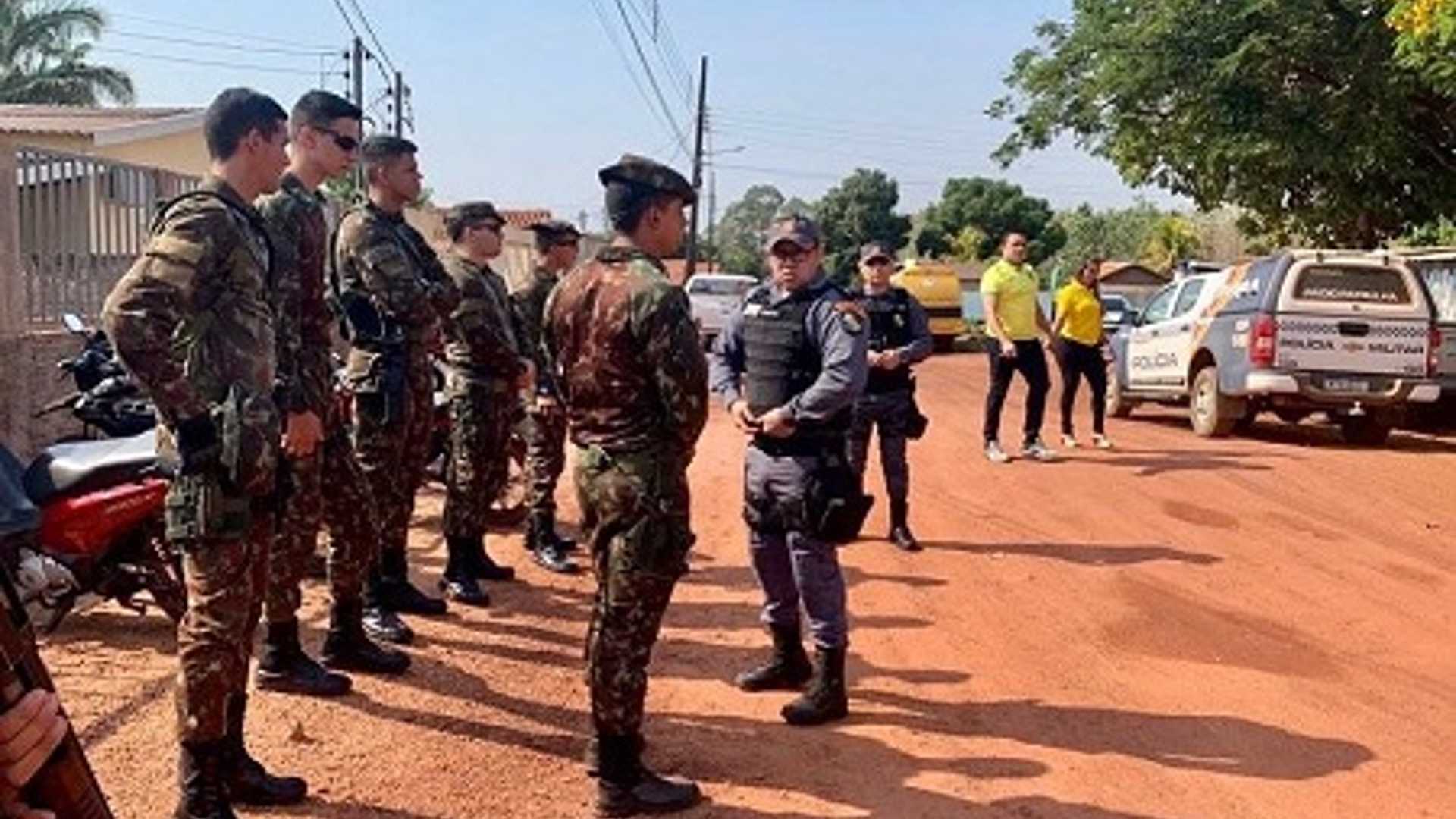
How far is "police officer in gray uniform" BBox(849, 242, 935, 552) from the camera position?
289 inches

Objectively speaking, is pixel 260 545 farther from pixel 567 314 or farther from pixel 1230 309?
pixel 1230 309

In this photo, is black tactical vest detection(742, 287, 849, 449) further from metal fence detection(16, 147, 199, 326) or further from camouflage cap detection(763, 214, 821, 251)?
metal fence detection(16, 147, 199, 326)

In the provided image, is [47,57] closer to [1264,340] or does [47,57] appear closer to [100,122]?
[100,122]

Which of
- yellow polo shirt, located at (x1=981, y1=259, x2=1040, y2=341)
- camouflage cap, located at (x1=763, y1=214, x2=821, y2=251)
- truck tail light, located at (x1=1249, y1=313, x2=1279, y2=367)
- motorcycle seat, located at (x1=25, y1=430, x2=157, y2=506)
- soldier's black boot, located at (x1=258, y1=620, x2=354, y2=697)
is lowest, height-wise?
soldier's black boot, located at (x1=258, y1=620, x2=354, y2=697)

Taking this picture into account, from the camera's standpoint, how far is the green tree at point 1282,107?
17.1 meters

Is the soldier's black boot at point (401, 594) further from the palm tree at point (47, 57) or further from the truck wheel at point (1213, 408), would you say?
the palm tree at point (47, 57)

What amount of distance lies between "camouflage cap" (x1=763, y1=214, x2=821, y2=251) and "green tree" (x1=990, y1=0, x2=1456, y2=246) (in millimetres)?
14161

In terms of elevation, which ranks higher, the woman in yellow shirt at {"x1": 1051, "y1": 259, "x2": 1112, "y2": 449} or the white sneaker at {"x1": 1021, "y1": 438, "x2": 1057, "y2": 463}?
the woman in yellow shirt at {"x1": 1051, "y1": 259, "x2": 1112, "y2": 449}

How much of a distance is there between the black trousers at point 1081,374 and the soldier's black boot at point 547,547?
5.81 m

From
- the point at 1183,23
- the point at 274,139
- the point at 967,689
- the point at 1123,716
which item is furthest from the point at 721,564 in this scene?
the point at 1183,23

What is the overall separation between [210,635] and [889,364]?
442cm

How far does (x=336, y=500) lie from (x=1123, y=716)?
3063 millimetres

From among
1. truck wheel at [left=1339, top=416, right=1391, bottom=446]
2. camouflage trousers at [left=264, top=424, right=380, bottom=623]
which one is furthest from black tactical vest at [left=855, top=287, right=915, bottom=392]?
truck wheel at [left=1339, top=416, right=1391, bottom=446]

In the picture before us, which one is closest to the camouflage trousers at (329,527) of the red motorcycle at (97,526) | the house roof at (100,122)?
the red motorcycle at (97,526)
